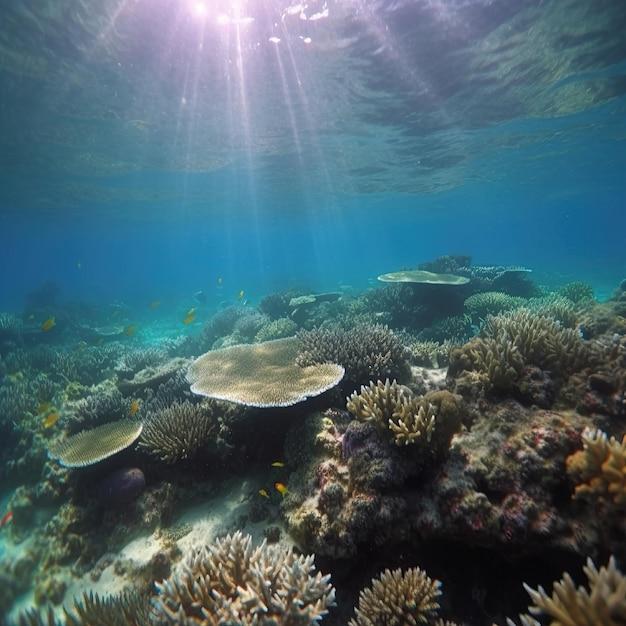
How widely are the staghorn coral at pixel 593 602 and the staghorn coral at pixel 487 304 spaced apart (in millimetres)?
11324

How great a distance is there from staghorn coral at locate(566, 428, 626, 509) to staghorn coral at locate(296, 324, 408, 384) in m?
3.27

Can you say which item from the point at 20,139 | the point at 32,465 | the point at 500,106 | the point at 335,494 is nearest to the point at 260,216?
the point at 20,139

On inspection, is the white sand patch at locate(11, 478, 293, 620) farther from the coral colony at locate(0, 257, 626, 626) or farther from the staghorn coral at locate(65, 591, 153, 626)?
the staghorn coral at locate(65, 591, 153, 626)

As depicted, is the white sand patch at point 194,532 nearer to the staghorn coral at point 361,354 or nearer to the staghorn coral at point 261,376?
the staghorn coral at point 261,376

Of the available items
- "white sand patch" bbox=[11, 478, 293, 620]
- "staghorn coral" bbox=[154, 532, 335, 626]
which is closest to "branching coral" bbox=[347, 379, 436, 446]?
"staghorn coral" bbox=[154, 532, 335, 626]

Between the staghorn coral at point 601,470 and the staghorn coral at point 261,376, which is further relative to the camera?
the staghorn coral at point 261,376

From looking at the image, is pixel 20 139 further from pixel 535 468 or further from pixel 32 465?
pixel 535 468

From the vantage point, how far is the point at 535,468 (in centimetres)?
365

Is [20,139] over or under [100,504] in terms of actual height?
over

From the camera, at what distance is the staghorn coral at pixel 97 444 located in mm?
6102

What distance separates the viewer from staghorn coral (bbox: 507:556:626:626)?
2.28 meters

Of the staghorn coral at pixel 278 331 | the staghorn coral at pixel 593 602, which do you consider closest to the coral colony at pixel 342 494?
the staghorn coral at pixel 593 602

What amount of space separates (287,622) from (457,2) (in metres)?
17.0

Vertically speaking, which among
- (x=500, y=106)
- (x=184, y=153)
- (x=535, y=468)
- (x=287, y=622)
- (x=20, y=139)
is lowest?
(x=287, y=622)
